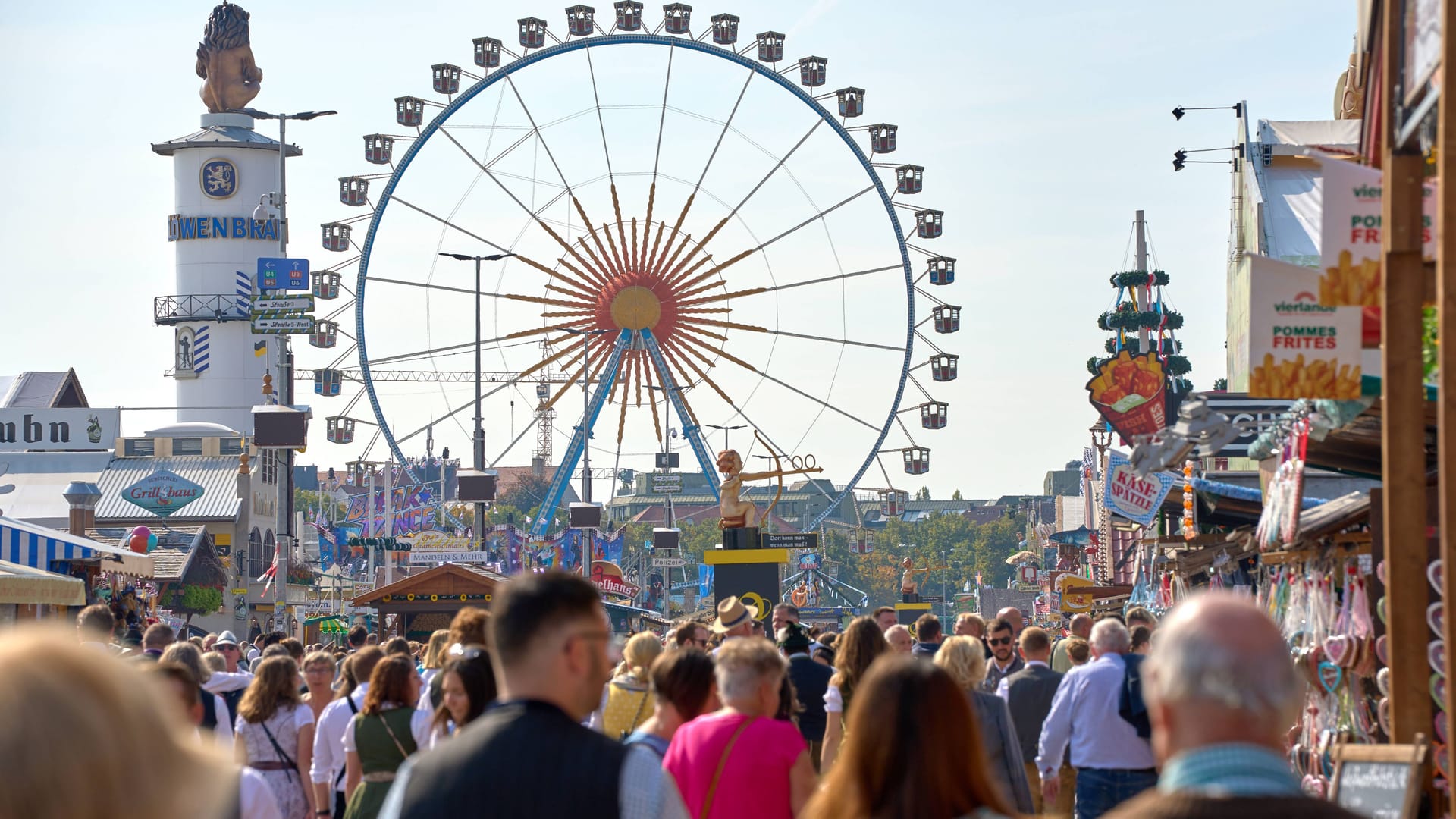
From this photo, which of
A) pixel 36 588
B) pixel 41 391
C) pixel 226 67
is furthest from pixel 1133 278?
pixel 226 67

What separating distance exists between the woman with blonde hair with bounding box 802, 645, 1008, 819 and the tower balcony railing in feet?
287

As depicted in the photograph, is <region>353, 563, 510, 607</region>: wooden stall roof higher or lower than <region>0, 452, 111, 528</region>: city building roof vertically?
lower

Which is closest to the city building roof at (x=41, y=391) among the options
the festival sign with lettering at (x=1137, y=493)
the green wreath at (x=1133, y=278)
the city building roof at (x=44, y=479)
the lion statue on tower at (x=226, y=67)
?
the city building roof at (x=44, y=479)

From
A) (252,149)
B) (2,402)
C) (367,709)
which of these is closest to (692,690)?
(367,709)

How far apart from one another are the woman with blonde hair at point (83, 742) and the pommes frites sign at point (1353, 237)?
6.08 m

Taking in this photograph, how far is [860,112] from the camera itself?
4644 cm

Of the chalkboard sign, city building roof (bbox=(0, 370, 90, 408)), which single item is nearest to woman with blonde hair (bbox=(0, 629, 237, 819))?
the chalkboard sign

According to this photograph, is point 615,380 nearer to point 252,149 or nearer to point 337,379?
point 337,379

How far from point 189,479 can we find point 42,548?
4834cm

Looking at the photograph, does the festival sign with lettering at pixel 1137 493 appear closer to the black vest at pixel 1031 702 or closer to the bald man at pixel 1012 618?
the bald man at pixel 1012 618

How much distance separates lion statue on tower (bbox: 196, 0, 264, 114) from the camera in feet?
307

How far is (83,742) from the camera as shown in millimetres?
2488

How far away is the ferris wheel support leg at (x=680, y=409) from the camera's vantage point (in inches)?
1639

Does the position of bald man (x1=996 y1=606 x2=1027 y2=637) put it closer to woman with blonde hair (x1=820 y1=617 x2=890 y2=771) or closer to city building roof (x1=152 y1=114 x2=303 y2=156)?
woman with blonde hair (x1=820 y1=617 x2=890 y2=771)
